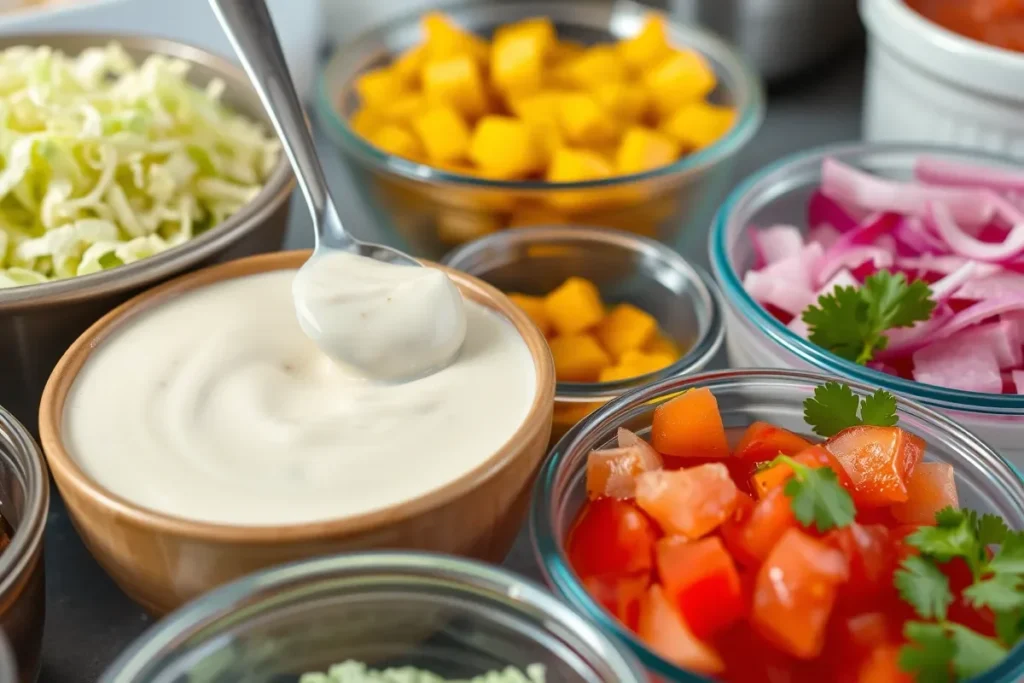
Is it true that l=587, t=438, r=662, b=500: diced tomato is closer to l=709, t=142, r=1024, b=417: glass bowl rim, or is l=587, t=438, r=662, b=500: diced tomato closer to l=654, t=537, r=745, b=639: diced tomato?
l=654, t=537, r=745, b=639: diced tomato

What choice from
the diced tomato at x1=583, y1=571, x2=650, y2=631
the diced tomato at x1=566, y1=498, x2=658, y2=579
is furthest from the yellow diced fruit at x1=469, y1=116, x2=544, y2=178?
the diced tomato at x1=583, y1=571, x2=650, y2=631

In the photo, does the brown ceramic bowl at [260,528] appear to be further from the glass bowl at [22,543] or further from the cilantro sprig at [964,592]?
the cilantro sprig at [964,592]

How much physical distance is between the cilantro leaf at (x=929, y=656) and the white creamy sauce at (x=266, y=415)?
1.46 ft

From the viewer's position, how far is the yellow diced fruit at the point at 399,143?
6.30 feet

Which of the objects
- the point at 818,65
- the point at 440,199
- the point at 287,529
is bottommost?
the point at 818,65

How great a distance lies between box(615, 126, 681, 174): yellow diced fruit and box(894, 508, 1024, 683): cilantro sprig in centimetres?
88

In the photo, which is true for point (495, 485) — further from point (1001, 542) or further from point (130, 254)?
point (130, 254)

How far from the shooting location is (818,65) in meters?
2.60

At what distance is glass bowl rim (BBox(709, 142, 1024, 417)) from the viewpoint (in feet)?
4.46

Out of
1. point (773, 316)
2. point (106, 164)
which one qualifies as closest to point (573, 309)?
point (773, 316)

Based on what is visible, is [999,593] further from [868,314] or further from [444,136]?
[444,136]

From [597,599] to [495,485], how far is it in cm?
15

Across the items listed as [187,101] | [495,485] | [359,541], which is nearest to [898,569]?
[495,485]

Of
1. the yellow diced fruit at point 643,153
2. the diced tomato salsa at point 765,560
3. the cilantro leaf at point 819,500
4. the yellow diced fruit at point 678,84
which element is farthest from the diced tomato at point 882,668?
the yellow diced fruit at point 678,84
